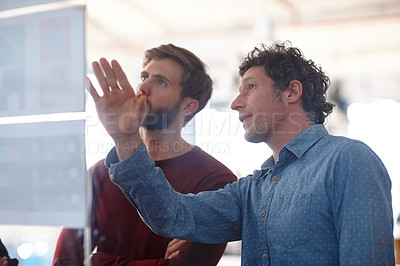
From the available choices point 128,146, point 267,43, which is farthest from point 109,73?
point 267,43

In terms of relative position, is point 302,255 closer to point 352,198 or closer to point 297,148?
point 352,198

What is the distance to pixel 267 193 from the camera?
4.42 ft

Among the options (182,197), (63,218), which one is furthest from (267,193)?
(63,218)

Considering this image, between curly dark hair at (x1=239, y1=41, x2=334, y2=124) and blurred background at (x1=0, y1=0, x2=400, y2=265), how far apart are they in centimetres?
3

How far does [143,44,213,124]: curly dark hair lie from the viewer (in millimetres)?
1496

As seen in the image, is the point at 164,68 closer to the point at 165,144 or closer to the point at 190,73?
the point at 190,73

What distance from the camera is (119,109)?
1.26 m

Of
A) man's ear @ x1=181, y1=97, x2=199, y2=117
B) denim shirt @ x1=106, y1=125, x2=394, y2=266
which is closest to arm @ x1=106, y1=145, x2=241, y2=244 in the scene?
denim shirt @ x1=106, y1=125, x2=394, y2=266

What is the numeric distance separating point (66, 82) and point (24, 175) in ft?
1.32

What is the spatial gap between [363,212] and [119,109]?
0.72m

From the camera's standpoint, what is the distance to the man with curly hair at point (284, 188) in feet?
3.66

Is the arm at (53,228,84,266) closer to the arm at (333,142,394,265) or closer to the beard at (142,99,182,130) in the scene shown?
the beard at (142,99,182,130)

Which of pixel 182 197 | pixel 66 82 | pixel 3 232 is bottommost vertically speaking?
pixel 3 232

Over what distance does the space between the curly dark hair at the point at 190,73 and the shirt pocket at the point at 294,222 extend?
0.46 metres
